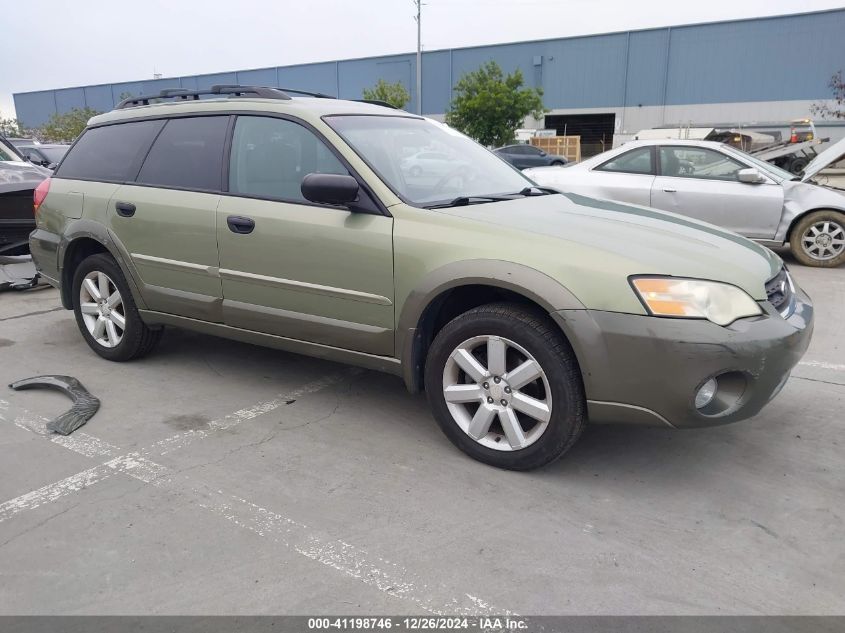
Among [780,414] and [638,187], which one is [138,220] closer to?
[780,414]

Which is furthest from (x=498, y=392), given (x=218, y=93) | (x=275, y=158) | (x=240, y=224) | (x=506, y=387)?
(x=218, y=93)

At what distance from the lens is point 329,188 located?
327 cm

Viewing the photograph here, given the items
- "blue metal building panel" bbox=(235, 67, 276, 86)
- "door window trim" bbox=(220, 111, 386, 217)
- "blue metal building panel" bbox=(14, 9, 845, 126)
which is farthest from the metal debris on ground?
"blue metal building panel" bbox=(235, 67, 276, 86)

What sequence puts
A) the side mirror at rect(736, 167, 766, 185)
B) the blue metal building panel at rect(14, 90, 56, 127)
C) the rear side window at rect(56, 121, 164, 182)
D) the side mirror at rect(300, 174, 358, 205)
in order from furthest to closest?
the blue metal building panel at rect(14, 90, 56, 127), the side mirror at rect(736, 167, 766, 185), the rear side window at rect(56, 121, 164, 182), the side mirror at rect(300, 174, 358, 205)

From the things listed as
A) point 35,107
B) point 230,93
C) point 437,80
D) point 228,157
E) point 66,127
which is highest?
point 437,80

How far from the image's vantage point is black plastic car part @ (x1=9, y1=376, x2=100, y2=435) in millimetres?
3676

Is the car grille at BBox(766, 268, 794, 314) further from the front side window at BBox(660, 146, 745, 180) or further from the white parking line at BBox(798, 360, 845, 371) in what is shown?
the front side window at BBox(660, 146, 745, 180)

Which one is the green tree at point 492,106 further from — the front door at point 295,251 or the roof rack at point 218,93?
the front door at point 295,251

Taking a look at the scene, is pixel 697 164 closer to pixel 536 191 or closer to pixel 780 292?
pixel 536 191

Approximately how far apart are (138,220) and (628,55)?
42746 millimetres

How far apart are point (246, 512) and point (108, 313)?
2.48 metres

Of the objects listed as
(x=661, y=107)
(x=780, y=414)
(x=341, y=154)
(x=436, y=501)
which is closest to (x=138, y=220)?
(x=341, y=154)

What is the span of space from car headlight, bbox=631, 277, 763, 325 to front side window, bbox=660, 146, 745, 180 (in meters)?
5.77

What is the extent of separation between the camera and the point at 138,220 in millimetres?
4258
